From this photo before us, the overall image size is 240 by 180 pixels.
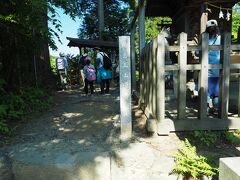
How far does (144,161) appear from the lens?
13.4 feet

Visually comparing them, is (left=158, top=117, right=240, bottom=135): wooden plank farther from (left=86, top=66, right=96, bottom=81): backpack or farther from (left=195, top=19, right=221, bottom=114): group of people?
(left=86, top=66, right=96, bottom=81): backpack

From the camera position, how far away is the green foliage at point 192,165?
148 inches

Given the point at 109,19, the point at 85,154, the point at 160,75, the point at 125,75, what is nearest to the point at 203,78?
the point at 160,75

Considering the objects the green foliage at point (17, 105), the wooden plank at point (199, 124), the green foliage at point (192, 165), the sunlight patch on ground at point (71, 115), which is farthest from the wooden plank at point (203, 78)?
the green foliage at point (17, 105)

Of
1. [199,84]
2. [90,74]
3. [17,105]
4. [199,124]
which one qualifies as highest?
[90,74]

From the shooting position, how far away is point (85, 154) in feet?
13.6

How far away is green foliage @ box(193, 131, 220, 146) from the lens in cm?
459

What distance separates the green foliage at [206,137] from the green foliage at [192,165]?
1.90 ft

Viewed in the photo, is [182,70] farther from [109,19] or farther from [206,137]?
[109,19]

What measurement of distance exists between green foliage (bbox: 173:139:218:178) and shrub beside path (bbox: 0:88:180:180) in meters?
0.14

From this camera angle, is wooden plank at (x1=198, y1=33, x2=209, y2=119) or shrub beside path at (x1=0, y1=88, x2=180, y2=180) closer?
shrub beside path at (x1=0, y1=88, x2=180, y2=180)

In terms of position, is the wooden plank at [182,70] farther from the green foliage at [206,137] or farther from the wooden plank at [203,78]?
the green foliage at [206,137]

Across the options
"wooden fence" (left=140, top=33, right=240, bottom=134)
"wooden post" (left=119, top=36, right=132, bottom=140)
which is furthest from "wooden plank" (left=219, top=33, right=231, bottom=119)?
"wooden post" (left=119, top=36, right=132, bottom=140)

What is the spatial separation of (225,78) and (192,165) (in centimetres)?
165
